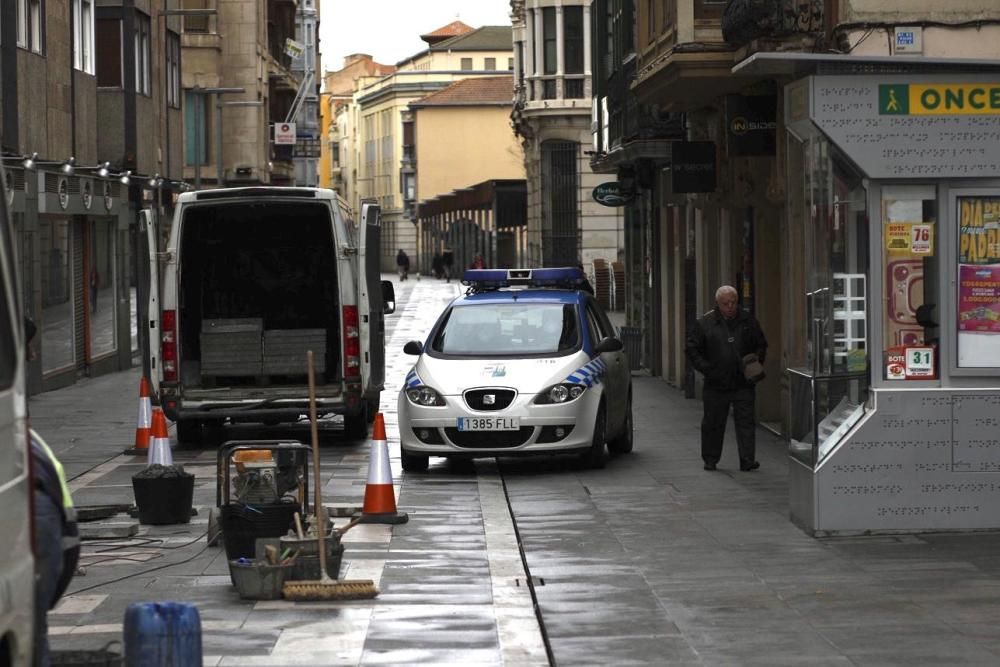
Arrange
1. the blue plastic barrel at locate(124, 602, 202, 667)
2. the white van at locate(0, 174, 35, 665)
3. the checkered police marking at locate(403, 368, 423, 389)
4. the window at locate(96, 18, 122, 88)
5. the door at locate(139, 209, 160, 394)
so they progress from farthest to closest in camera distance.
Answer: the window at locate(96, 18, 122, 88)
the door at locate(139, 209, 160, 394)
the checkered police marking at locate(403, 368, 423, 389)
the blue plastic barrel at locate(124, 602, 202, 667)
the white van at locate(0, 174, 35, 665)

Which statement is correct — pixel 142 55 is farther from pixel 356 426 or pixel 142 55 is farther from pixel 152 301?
pixel 152 301

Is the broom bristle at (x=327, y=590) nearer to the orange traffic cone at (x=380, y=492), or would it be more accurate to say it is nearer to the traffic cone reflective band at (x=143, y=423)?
the orange traffic cone at (x=380, y=492)

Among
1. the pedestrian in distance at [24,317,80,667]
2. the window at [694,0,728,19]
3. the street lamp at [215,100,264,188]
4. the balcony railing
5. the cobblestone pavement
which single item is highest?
the street lamp at [215,100,264,188]

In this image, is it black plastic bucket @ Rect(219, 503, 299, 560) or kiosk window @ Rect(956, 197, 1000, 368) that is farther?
kiosk window @ Rect(956, 197, 1000, 368)

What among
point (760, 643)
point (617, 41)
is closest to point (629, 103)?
point (617, 41)

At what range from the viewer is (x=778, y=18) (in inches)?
696

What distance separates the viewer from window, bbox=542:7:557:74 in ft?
212

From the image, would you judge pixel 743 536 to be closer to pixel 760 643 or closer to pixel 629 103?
pixel 760 643

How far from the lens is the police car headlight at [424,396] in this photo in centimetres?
1680

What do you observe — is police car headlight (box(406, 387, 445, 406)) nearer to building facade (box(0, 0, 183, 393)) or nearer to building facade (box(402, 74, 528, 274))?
building facade (box(0, 0, 183, 393))

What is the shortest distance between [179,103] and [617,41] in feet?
49.1

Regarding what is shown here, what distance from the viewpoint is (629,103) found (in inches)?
1212

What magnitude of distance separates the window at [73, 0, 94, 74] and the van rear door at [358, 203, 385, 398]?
48.2 feet

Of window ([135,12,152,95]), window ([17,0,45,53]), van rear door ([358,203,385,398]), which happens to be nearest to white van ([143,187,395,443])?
van rear door ([358,203,385,398])
